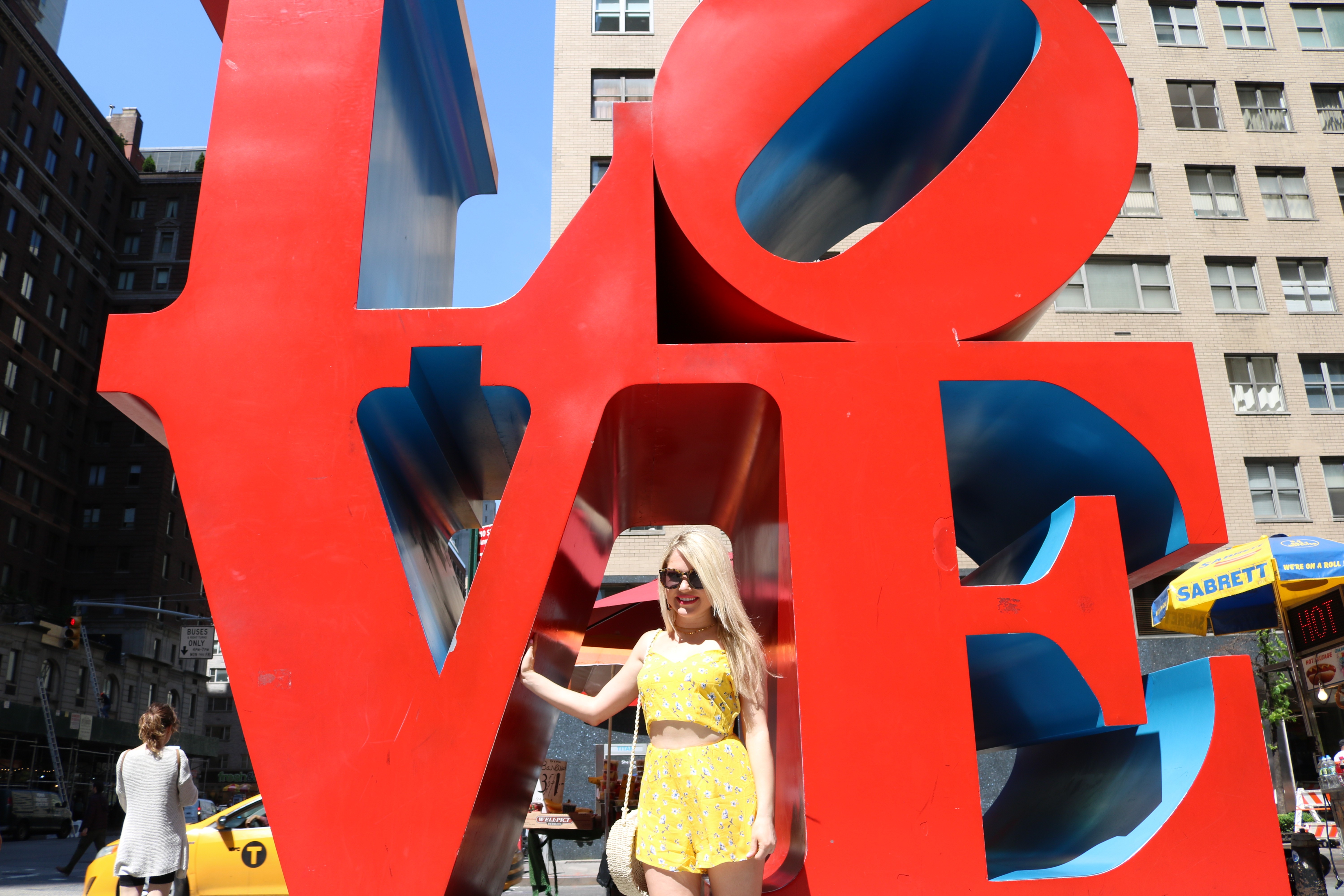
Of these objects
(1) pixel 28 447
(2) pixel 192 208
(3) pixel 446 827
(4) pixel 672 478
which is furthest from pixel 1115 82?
(2) pixel 192 208

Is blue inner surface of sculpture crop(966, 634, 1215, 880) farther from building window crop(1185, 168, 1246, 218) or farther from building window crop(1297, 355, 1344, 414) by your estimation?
building window crop(1185, 168, 1246, 218)

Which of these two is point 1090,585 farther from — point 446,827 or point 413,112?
point 413,112

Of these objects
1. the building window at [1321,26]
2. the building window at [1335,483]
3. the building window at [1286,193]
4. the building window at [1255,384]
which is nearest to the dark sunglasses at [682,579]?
the building window at [1255,384]

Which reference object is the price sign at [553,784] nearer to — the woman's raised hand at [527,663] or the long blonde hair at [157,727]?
the long blonde hair at [157,727]

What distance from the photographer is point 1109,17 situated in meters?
26.3

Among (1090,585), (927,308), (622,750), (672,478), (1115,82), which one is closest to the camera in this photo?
(1090,585)

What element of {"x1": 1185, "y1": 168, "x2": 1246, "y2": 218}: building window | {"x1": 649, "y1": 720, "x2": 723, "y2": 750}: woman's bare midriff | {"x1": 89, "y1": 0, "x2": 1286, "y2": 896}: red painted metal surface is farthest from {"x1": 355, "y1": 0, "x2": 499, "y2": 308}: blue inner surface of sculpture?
{"x1": 1185, "y1": 168, "x2": 1246, "y2": 218}: building window

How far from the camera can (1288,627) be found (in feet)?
31.9

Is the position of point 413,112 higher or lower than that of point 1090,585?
higher

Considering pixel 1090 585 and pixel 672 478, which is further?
pixel 672 478

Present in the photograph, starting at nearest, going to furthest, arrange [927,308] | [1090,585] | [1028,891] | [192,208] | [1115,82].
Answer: [1028,891], [1090,585], [927,308], [1115,82], [192,208]

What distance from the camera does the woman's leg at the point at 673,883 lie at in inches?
126

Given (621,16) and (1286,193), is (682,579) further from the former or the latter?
(1286,193)

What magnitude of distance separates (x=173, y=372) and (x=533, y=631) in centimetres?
202
